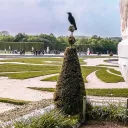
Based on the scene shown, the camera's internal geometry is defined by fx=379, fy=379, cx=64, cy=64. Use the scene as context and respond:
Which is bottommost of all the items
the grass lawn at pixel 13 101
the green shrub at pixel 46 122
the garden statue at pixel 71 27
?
the grass lawn at pixel 13 101

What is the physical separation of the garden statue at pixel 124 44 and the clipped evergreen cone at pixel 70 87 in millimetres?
5310

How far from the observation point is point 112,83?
66.3 feet

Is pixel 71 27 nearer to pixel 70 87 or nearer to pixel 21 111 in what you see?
pixel 70 87

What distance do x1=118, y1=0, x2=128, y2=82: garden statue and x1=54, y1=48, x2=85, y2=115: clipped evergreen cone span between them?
531 cm

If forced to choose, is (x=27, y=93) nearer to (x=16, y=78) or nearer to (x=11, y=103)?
(x=11, y=103)

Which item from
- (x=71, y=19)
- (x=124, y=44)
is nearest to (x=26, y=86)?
(x=71, y=19)

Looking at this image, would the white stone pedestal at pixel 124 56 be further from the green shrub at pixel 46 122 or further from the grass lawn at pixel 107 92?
the grass lawn at pixel 107 92

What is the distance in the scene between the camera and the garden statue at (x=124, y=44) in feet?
15.9

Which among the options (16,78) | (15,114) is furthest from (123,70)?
(16,78)

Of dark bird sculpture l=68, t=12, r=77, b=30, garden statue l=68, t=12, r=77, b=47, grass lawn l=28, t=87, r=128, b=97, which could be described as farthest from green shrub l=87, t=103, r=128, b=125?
grass lawn l=28, t=87, r=128, b=97

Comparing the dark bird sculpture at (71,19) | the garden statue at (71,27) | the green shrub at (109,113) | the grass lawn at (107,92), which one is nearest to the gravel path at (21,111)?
the green shrub at (109,113)

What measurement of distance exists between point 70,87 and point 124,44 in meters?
5.81

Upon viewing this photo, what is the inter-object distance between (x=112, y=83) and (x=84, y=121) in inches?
406

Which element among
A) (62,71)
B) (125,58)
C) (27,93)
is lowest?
(27,93)
